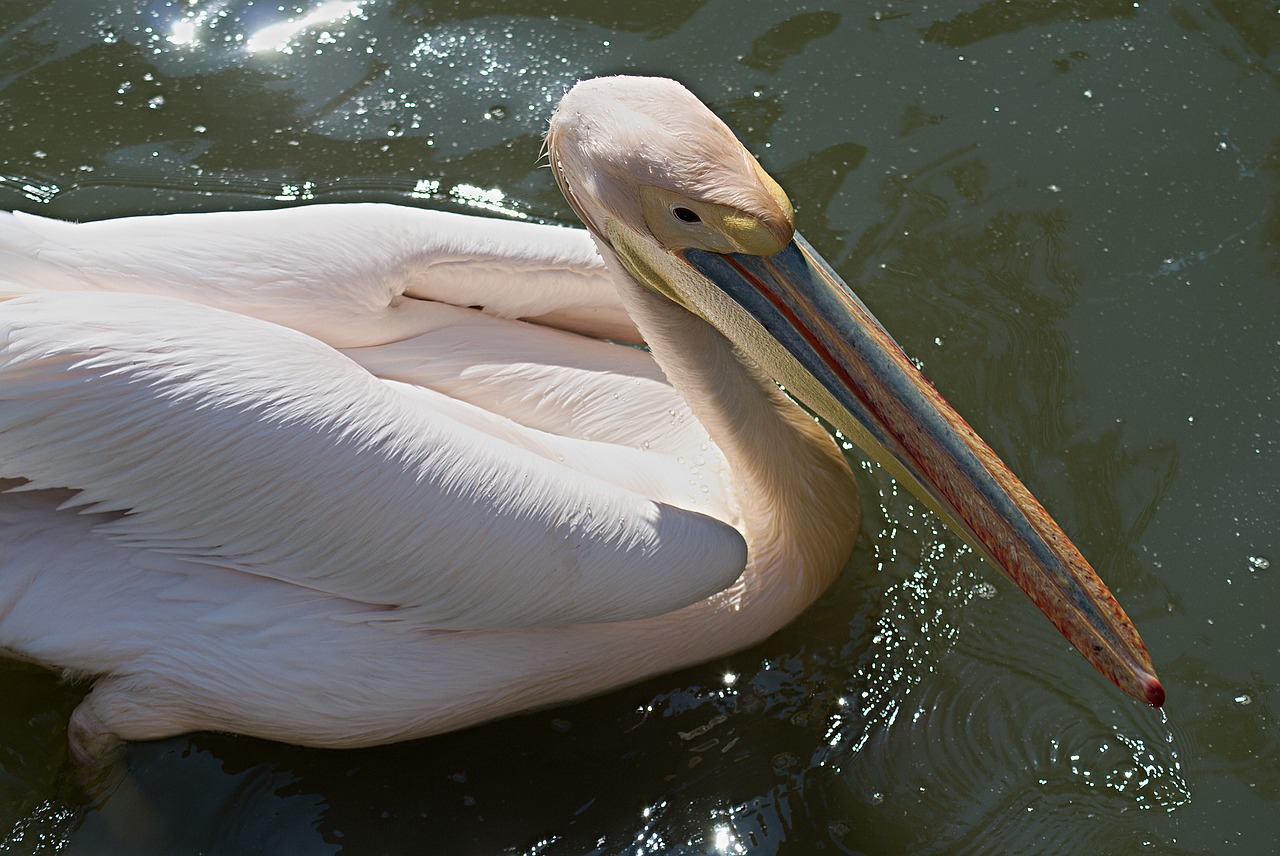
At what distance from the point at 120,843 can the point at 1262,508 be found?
2.46 metres

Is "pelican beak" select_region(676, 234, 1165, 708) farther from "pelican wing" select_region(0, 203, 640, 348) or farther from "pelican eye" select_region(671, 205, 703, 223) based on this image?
"pelican wing" select_region(0, 203, 640, 348)

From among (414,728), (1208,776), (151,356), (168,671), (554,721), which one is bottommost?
(1208,776)

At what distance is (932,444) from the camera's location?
2221 mm

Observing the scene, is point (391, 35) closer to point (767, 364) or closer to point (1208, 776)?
point (767, 364)

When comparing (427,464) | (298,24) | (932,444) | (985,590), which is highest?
(298,24)

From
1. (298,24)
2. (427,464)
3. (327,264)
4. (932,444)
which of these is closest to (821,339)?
(932,444)

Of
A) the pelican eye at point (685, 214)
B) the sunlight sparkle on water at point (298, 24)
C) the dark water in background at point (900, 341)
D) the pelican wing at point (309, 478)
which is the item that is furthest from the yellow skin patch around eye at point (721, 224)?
the sunlight sparkle on water at point (298, 24)

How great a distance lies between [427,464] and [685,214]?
599 mm

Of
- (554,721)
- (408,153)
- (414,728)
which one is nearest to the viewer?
(414,728)

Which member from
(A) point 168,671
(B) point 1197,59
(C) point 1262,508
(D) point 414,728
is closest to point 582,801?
(D) point 414,728

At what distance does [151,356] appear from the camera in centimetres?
208

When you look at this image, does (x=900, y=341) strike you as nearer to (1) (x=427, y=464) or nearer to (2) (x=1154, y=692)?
(2) (x=1154, y=692)

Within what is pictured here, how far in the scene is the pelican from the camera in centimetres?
211

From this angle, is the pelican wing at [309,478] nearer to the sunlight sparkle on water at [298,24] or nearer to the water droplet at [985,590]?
the water droplet at [985,590]
